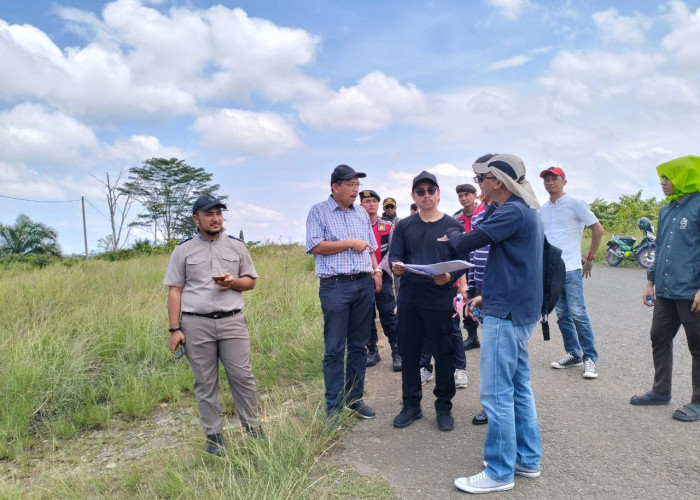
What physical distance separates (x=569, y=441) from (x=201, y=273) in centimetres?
300

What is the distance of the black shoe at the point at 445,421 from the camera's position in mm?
4012

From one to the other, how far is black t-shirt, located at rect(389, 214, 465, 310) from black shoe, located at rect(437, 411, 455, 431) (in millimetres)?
847

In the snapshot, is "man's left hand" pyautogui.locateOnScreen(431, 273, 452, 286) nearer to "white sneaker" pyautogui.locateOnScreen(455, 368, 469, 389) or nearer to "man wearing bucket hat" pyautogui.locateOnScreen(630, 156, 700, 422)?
"white sneaker" pyautogui.locateOnScreen(455, 368, 469, 389)

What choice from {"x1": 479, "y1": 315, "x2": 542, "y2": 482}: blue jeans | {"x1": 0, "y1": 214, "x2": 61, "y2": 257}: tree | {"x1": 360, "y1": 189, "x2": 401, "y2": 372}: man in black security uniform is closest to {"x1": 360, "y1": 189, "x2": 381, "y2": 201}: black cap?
{"x1": 360, "y1": 189, "x2": 401, "y2": 372}: man in black security uniform

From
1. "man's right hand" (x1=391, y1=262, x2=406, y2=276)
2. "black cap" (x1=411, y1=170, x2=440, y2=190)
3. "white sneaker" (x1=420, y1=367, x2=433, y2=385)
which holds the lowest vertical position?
"white sneaker" (x1=420, y1=367, x2=433, y2=385)

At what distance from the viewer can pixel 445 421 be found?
4.04 meters

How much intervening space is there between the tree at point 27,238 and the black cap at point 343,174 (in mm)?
27751

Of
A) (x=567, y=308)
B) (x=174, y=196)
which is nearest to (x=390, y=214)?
(x=567, y=308)

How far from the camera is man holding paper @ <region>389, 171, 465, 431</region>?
401cm

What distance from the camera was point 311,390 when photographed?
488cm

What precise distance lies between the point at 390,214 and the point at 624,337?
3497mm

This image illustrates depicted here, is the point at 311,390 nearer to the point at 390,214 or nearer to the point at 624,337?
the point at 390,214

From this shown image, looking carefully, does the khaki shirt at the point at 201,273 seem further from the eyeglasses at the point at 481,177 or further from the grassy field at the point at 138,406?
the eyeglasses at the point at 481,177

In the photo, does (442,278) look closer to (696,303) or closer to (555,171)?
(696,303)
